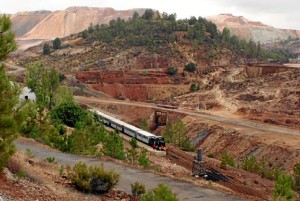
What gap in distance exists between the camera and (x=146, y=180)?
26.9 metres

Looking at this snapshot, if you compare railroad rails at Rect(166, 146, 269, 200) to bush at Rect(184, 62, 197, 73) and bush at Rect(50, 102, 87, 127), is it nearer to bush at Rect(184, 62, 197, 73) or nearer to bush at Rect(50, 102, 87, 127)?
bush at Rect(50, 102, 87, 127)

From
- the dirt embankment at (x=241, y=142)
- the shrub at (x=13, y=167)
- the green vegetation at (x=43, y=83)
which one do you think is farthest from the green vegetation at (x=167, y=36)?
the shrub at (x=13, y=167)

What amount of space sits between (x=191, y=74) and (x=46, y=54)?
64440mm

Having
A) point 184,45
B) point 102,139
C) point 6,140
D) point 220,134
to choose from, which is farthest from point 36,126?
point 184,45

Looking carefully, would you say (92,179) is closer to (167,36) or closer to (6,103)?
(6,103)

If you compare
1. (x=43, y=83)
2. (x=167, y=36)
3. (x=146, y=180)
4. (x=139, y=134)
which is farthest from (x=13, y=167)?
(x=167, y=36)

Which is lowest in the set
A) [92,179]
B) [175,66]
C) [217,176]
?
[217,176]

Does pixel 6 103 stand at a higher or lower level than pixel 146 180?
higher

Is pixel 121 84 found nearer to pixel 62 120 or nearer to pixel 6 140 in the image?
pixel 62 120

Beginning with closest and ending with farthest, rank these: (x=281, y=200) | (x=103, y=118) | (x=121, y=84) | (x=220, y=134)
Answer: (x=281, y=200), (x=220, y=134), (x=103, y=118), (x=121, y=84)

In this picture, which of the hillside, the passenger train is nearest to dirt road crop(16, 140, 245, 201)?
the passenger train

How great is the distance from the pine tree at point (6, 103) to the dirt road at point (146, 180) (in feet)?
26.5

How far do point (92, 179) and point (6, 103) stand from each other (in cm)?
541

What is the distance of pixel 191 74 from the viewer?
130 m
